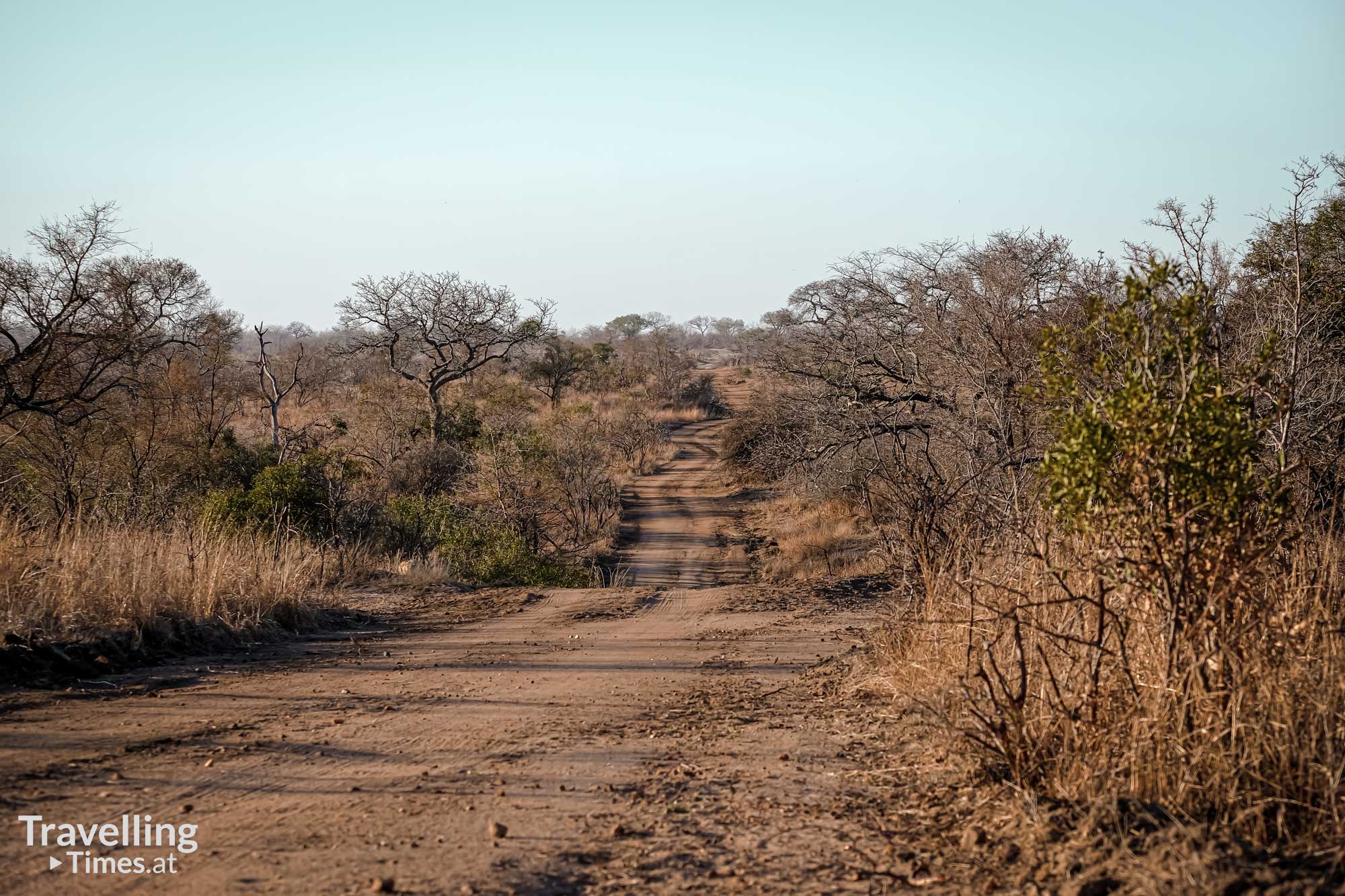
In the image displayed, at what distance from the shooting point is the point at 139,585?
6996 mm

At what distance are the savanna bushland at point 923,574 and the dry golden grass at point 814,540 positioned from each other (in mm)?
178

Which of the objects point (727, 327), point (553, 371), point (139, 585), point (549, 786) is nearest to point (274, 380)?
point (139, 585)

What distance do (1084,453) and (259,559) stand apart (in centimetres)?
748

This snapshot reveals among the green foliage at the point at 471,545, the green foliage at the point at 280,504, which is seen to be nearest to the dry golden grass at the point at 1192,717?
the green foliage at the point at 471,545

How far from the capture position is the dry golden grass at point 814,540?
53.7 feet

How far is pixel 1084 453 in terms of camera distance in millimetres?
3990

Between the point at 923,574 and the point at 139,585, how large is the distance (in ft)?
19.3

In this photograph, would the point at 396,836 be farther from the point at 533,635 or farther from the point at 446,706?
the point at 533,635

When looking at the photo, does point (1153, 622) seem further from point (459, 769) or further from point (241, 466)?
point (241, 466)

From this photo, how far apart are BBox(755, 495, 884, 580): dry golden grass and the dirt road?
783cm

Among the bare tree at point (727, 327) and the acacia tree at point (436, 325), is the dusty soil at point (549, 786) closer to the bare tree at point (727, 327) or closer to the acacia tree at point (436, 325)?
the acacia tree at point (436, 325)

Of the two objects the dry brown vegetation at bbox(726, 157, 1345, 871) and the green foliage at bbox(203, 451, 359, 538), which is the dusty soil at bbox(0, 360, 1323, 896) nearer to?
the dry brown vegetation at bbox(726, 157, 1345, 871)

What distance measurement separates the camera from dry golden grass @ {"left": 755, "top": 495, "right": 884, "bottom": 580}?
16375 mm

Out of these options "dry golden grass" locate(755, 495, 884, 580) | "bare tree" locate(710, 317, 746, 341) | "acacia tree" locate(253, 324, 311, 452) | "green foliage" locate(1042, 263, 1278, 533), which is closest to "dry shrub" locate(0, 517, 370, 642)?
"green foliage" locate(1042, 263, 1278, 533)
